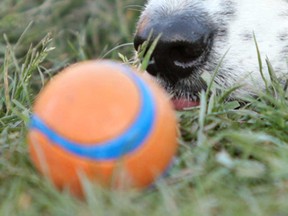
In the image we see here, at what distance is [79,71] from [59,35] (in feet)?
A: 7.94

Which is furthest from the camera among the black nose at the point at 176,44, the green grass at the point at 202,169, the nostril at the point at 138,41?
the nostril at the point at 138,41

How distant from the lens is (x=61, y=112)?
6.88 ft

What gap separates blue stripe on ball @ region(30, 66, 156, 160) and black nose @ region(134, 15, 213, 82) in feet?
2.94

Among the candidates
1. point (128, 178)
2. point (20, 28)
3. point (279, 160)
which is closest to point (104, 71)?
point (128, 178)

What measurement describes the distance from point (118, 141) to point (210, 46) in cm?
117

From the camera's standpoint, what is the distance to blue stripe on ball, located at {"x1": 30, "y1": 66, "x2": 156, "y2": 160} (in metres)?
2.05

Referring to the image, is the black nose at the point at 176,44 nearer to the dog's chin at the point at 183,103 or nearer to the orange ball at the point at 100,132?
the dog's chin at the point at 183,103

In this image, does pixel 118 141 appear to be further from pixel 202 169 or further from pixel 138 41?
pixel 138 41

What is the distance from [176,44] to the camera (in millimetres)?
2996

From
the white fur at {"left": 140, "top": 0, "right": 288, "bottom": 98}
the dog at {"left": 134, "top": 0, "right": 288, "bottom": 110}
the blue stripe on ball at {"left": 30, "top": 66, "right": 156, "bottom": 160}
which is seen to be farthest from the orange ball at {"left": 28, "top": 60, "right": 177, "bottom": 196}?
the white fur at {"left": 140, "top": 0, "right": 288, "bottom": 98}

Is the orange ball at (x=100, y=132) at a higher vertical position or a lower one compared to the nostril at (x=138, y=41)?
higher

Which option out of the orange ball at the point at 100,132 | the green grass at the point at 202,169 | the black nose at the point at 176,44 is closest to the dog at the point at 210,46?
the black nose at the point at 176,44

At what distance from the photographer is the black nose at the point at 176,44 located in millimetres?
3002

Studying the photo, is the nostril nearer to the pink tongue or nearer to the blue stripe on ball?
the pink tongue
